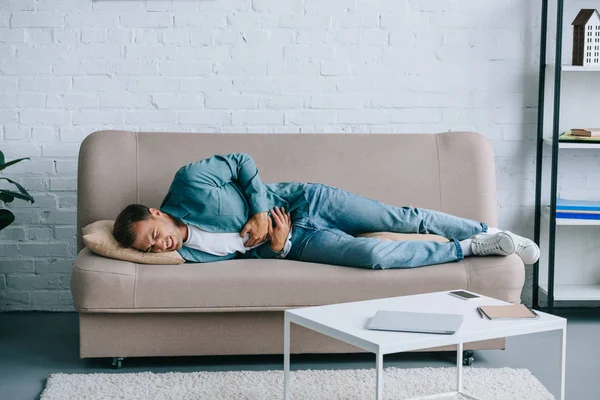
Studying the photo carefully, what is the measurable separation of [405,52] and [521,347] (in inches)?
60.4

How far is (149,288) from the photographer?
3021 mm

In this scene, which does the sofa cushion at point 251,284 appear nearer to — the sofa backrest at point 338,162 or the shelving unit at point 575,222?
the sofa backrest at point 338,162

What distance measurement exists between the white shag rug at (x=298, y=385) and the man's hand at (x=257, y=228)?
532 mm

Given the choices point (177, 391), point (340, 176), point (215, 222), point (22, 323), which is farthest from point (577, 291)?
point (22, 323)

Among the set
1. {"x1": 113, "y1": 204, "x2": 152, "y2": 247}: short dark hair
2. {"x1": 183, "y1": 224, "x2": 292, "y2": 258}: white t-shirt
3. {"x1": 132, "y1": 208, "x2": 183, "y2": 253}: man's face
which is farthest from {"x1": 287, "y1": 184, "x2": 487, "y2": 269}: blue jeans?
{"x1": 113, "y1": 204, "x2": 152, "y2": 247}: short dark hair

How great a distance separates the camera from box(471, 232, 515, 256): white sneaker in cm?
318

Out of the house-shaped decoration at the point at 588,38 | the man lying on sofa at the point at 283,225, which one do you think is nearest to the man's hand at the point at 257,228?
the man lying on sofa at the point at 283,225

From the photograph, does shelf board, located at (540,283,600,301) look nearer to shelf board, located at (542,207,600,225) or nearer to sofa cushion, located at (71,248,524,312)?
shelf board, located at (542,207,600,225)

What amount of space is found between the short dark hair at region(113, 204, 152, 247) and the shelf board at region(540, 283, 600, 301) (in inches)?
78.7

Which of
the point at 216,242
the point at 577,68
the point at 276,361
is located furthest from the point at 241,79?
the point at 577,68

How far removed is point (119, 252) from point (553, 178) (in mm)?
2029

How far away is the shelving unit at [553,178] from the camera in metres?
3.85

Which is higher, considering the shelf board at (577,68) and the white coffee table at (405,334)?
the shelf board at (577,68)

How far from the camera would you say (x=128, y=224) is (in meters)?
3.09
